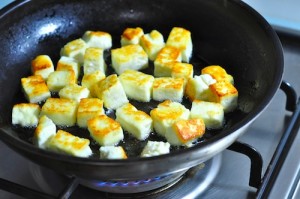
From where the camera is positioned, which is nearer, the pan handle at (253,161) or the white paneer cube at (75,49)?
the pan handle at (253,161)

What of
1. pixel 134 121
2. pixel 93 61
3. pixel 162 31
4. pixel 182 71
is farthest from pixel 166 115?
pixel 162 31

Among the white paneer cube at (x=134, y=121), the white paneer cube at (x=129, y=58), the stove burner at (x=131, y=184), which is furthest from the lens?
the white paneer cube at (x=129, y=58)

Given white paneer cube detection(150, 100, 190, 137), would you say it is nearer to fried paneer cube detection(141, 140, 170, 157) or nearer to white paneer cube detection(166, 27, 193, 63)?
fried paneer cube detection(141, 140, 170, 157)

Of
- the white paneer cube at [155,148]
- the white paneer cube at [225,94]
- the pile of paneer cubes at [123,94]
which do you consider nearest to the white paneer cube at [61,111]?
the pile of paneer cubes at [123,94]

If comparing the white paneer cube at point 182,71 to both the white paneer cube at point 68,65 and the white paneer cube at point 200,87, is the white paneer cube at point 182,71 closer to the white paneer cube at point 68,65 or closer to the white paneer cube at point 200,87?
the white paneer cube at point 200,87

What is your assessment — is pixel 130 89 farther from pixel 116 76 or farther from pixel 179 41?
pixel 179 41

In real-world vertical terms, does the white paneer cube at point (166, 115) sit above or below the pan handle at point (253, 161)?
above
